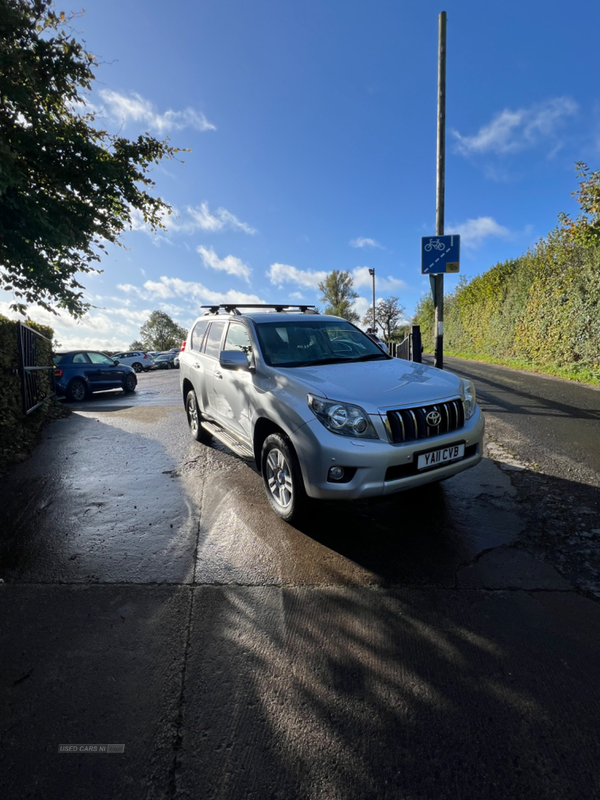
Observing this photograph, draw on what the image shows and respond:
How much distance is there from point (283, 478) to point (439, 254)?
7.35m

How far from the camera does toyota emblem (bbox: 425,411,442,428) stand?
3336mm

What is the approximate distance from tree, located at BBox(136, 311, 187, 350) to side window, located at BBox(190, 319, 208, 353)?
84379 millimetres

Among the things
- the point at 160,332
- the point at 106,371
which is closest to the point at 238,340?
the point at 106,371

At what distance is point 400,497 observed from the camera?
416cm

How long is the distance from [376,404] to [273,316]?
2.16 metres

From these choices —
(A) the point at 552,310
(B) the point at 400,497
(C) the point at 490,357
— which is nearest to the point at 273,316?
(B) the point at 400,497

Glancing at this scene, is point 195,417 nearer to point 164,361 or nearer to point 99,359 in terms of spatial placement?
point 99,359

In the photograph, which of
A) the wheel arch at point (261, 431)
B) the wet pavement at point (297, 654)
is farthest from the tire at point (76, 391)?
the wheel arch at point (261, 431)

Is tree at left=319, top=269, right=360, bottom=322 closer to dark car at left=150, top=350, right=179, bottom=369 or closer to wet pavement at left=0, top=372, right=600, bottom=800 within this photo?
dark car at left=150, top=350, right=179, bottom=369

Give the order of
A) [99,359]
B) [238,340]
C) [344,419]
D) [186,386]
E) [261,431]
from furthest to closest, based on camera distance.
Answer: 1. [99,359]
2. [186,386]
3. [238,340]
4. [261,431]
5. [344,419]

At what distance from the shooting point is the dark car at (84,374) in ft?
41.3

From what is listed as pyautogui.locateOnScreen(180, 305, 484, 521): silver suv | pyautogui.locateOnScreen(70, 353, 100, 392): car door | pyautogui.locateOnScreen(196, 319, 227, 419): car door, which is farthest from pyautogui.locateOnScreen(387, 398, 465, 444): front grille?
pyautogui.locateOnScreen(70, 353, 100, 392): car door

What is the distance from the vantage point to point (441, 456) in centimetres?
337

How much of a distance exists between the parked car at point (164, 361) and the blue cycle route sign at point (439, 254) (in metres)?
31.9
